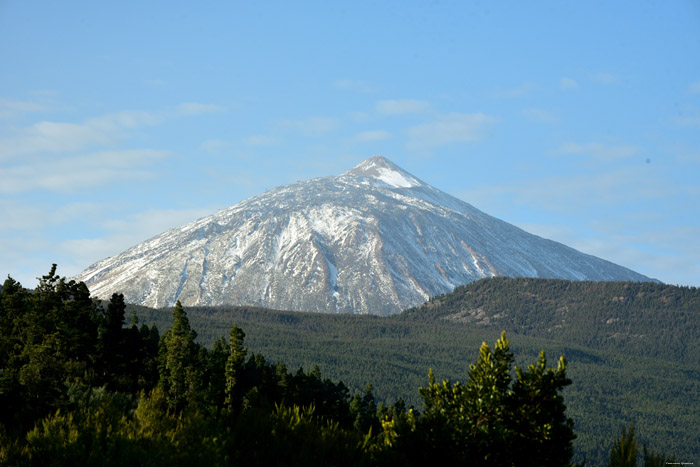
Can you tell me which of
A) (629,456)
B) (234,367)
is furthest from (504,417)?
(234,367)

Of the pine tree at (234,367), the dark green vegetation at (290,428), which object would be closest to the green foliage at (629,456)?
the dark green vegetation at (290,428)

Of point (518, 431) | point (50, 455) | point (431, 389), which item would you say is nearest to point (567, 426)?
point (518, 431)

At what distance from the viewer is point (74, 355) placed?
77250 millimetres

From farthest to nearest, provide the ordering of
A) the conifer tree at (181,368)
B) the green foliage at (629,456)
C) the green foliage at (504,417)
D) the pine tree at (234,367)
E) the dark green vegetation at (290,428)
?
the pine tree at (234,367)
the conifer tree at (181,368)
the green foliage at (504,417)
the green foliage at (629,456)
the dark green vegetation at (290,428)

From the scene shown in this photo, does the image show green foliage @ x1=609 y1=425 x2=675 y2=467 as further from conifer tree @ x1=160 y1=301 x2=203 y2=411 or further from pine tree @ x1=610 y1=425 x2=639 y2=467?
conifer tree @ x1=160 y1=301 x2=203 y2=411

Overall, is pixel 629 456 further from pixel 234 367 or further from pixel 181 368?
pixel 234 367

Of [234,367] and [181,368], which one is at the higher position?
[234,367]

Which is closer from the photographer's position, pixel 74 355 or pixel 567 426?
pixel 567 426

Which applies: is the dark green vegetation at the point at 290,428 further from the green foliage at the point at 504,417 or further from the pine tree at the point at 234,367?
the pine tree at the point at 234,367

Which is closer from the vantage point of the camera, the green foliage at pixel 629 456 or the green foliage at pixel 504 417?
the green foliage at pixel 629 456

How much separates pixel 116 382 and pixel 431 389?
51291 millimetres

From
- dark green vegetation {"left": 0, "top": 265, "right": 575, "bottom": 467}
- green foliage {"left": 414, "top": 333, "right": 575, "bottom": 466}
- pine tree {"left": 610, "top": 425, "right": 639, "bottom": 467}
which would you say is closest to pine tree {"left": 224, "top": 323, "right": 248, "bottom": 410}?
dark green vegetation {"left": 0, "top": 265, "right": 575, "bottom": 467}

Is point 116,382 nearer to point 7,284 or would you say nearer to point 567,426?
point 7,284

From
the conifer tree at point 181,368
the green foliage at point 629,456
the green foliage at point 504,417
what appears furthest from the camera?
the conifer tree at point 181,368
